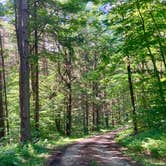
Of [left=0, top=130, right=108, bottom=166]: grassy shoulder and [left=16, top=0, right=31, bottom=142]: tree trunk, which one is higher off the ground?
[left=16, top=0, right=31, bottom=142]: tree trunk

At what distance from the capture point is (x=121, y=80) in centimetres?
2553

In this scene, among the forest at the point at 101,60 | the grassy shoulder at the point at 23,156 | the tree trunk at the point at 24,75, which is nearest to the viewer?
the grassy shoulder at the point at 23,156

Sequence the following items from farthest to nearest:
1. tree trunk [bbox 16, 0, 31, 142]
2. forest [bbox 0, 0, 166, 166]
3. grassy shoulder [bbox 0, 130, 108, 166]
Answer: tree trunk [bbox 16, 0, 31, 142] < forest [bbox 0, 0, 166, 166] < grassy shoulder [bbox 0, 130, 108, 166]

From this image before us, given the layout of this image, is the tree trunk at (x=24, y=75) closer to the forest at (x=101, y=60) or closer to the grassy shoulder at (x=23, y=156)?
the forest at (x=101, y=60)

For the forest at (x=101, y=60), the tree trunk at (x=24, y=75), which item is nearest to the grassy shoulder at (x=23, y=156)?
the forest at (x=101, y=60)

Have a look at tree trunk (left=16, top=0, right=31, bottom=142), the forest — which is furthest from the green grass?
tree trunk (left=16, top=0, right=31, bottom=142)

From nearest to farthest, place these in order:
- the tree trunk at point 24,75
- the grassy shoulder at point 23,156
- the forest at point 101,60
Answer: the grassy shoulder at point 23,156
the forest at point 101,60
the tree trunk at point 24,75

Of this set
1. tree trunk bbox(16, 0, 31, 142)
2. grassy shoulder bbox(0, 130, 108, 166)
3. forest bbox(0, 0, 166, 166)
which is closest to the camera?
grassy shoulder bbox(0, 130, 108, 166)

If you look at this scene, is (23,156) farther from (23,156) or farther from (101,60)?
(101,60)

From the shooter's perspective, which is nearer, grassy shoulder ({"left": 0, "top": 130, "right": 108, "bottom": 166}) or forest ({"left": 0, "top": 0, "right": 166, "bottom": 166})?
grassy shoulder ({"left": 0, "top": 130, "right": 108, "bottom": 166})

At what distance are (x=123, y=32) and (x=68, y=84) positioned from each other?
14.8 metres

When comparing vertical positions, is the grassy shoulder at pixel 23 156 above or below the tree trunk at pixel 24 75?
below

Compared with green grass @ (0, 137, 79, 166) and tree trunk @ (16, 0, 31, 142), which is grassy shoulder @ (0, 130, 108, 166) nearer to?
green grass @ (0, 137, 79, 166)

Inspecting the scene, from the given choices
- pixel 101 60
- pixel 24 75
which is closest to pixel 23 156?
pixel 24 75
